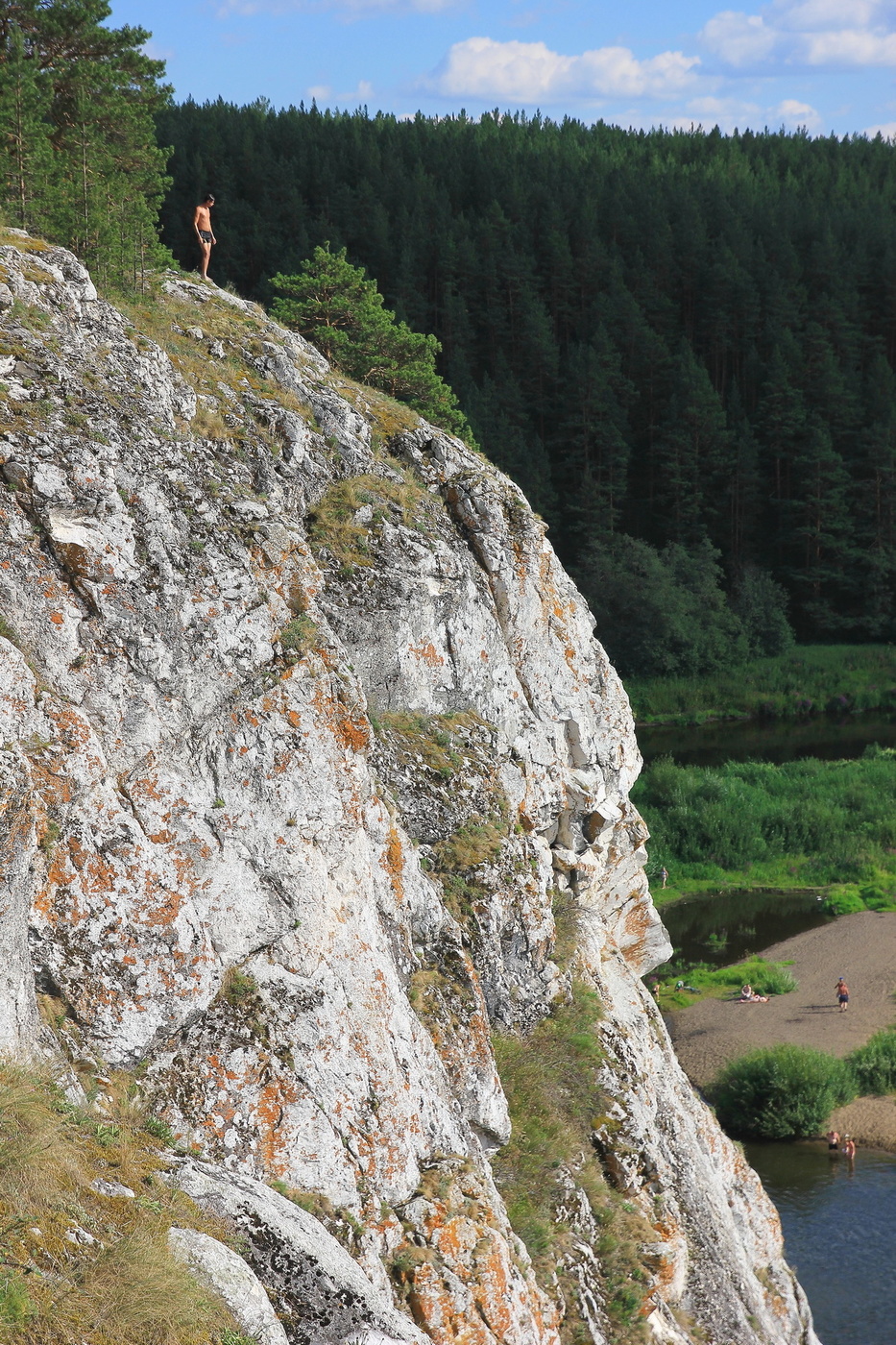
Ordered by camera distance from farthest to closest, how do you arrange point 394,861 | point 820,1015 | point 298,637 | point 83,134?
1. point 820,1015
2. point 83,134
3. point 394,861
4. point 298,637

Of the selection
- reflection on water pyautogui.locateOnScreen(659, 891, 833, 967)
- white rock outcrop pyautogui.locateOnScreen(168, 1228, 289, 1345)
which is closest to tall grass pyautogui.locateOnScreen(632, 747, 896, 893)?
reflection on water pyautogui.locateOnScreen(659, 891, 833, 967)

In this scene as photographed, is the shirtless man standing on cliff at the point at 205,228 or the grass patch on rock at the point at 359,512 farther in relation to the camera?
the shirtless man standing on cliff at the point at 205,228

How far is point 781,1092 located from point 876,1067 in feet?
9.99

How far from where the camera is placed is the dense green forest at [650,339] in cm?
7850

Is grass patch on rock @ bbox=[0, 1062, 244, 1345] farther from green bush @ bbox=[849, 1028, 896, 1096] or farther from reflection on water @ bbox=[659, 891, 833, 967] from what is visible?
reflection on water @ bbox=[659, 891, 833, 967]

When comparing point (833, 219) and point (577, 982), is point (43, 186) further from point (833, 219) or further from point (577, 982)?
point (833, 219)

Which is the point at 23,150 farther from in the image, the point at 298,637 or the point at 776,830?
the point at 776,830

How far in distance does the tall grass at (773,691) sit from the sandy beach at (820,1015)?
28612mm

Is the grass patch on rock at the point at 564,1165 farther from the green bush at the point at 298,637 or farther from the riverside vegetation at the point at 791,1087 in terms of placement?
the riverside vegetation at the point at 791,1087

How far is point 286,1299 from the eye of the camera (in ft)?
23.8

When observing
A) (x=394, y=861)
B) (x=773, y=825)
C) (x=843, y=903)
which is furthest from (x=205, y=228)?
(x=773, y=825)

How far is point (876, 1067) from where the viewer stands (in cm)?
2862

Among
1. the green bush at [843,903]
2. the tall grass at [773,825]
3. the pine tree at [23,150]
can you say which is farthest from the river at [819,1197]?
the pine tree at [23,150]

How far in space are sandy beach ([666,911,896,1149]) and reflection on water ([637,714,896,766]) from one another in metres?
18.6
